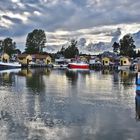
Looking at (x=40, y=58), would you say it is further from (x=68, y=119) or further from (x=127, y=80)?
(x=68, y=119)

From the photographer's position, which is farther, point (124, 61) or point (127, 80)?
point (124, 61)

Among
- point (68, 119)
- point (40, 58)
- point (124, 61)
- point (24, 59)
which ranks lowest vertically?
point (68, 119)

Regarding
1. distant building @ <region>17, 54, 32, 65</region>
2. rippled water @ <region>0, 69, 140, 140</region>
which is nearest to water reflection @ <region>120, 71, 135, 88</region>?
rippled water @ <region>0, 69, 140, 140</region>

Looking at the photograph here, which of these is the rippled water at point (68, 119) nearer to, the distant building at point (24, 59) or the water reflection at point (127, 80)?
the water reflection at point (127, 80)

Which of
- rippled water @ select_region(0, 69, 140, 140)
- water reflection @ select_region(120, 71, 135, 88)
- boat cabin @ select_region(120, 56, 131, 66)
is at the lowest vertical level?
water reflection @ select_region(120, 71, 135, 88)

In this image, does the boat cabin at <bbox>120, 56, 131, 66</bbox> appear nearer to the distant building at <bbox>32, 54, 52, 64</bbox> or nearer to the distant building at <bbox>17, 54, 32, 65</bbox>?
the distant building at <bbox>32, 54, 52, 64</bbox>

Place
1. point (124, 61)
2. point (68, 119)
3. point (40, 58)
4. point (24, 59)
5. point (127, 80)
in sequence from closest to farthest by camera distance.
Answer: point (68, 119), point (127, 80), point (124, 61), point (24, 59), point (40, 58)

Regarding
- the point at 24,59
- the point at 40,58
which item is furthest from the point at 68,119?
the point at 40,58

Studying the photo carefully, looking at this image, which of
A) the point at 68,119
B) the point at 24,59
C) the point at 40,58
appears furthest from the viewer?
the point at 40,58

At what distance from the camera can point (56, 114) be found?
97.2 feet

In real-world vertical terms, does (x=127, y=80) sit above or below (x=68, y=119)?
below

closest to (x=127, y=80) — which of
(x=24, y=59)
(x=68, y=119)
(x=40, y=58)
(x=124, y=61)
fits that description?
(x=68, y=119)

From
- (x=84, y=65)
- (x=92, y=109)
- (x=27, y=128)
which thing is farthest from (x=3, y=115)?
(x=84, y=65)

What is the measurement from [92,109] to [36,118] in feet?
22.2
